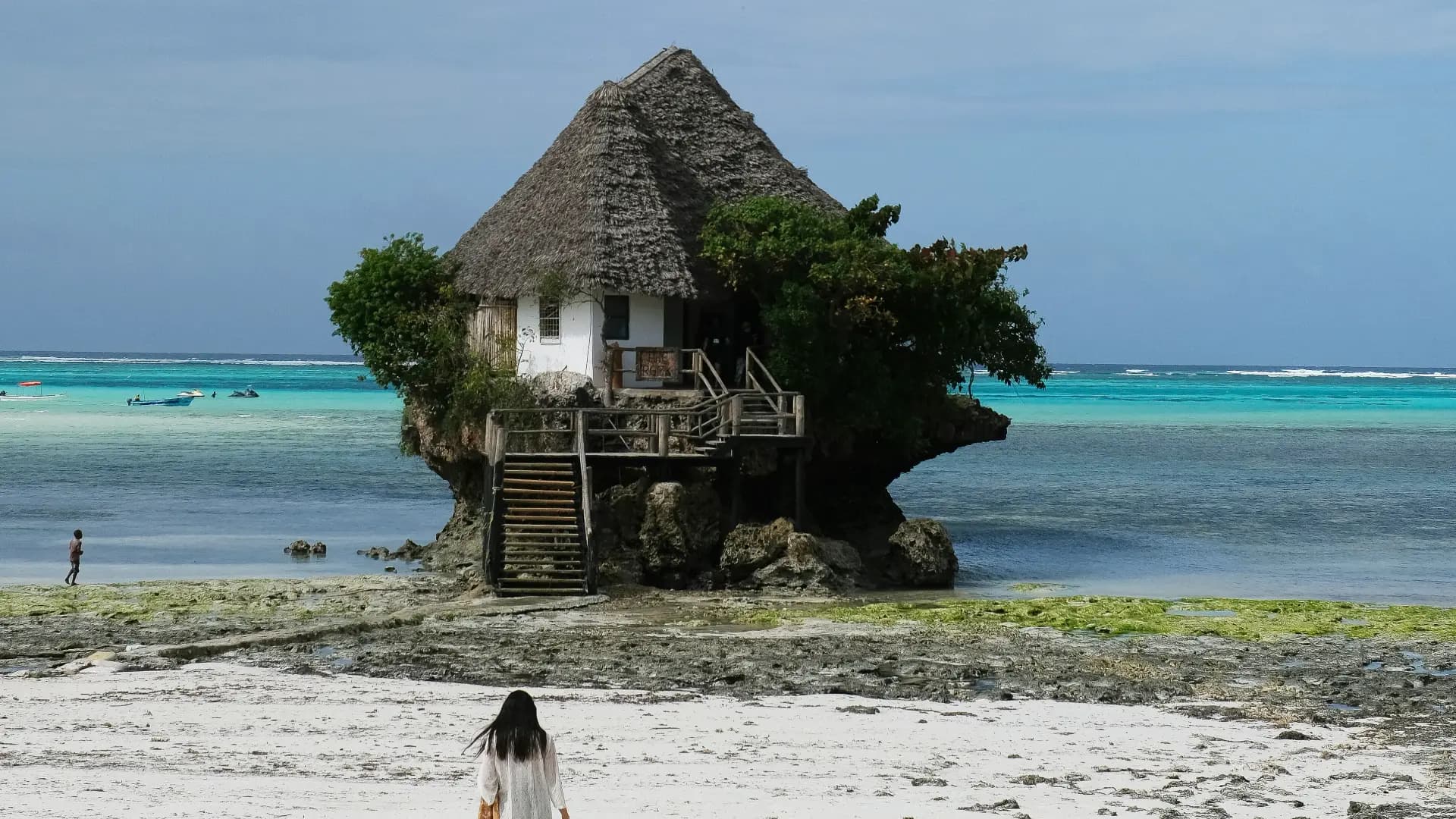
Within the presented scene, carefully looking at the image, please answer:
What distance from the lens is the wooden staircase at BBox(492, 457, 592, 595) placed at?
2491 centimetres

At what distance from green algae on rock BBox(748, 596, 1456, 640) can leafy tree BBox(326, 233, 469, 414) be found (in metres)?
9.66

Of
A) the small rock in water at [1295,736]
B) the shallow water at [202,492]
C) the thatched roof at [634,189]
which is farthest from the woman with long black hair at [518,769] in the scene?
the shallow water at [202,492]

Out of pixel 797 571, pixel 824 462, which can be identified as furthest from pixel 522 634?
pixel 824 462

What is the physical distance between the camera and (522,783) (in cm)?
897

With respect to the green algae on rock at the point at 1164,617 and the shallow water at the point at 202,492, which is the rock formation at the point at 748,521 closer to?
the green algae on rock at the point at 1164,617

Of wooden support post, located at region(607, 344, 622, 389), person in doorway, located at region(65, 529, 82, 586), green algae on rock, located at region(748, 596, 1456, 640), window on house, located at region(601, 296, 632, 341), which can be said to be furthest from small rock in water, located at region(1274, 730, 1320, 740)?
person in doorway, located at region(65, 529, 82, 586)

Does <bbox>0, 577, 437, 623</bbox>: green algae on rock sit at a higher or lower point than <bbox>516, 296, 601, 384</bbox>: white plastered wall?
lower

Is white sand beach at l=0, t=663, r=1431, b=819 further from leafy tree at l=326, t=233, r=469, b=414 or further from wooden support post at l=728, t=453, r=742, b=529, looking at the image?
leafy tree at l=326, t=233, r=469, b=414

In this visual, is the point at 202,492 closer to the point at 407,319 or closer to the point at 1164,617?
the point at 407,319

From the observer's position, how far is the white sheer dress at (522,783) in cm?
895

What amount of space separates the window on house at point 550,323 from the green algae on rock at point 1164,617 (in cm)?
783

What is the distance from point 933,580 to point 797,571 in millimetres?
3365

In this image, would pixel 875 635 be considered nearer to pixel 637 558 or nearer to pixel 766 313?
pixel 637 558

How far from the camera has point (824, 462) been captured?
31.5 metres
